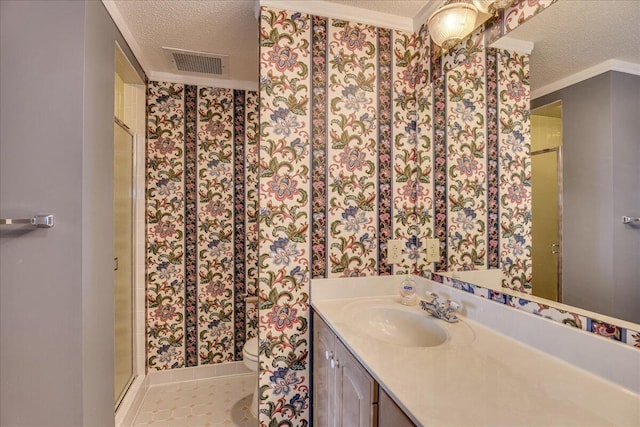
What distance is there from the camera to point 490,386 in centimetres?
73

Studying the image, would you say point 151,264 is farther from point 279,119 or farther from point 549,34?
point 549,34

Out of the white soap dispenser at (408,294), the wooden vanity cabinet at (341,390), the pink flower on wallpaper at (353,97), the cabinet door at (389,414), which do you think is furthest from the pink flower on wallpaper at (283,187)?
the cabinet door at (389,414)

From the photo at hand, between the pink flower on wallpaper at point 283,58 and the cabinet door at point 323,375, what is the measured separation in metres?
1.23

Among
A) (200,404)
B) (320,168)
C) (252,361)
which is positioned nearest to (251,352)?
(252,361)

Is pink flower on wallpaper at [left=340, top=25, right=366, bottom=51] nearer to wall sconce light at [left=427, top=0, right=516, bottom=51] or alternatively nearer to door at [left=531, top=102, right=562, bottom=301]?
wall sconce light at [left=427, top=0, right=516, bottom=51]

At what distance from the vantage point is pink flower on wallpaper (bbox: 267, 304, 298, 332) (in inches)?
58.5

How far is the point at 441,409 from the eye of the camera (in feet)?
2.10

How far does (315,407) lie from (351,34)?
Result: 190cm

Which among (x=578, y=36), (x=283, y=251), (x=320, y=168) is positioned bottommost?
(x=283, y=251)

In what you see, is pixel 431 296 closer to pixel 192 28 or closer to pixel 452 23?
pixel 452 23

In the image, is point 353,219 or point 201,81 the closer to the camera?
point 353,219

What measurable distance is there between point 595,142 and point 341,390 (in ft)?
3.59

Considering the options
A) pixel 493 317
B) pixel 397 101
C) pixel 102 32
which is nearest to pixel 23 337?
pixel 102 32

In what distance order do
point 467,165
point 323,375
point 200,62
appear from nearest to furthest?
point 323,375, point 467,165, point 200,62
